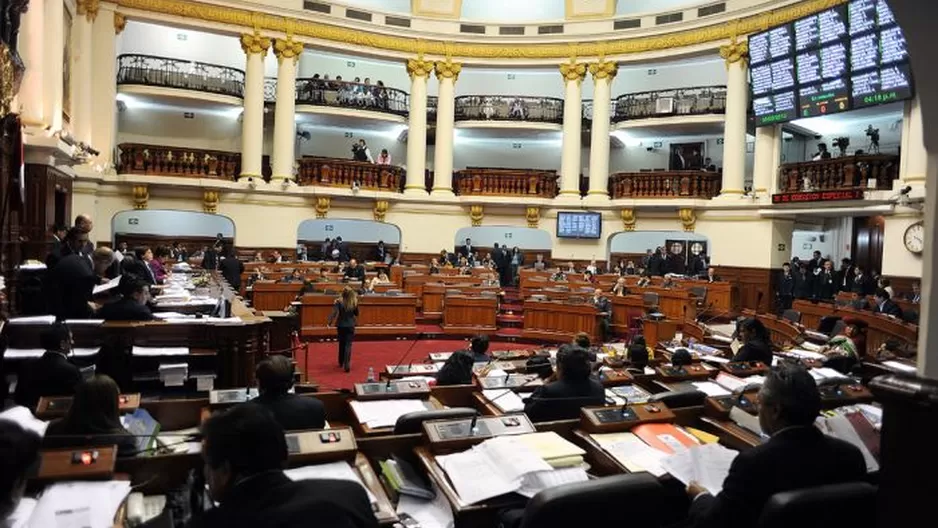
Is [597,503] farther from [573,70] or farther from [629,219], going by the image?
[573,70]

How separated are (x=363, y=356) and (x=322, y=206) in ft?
30.0

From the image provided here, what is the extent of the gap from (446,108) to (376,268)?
6042 mm

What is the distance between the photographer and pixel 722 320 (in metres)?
14.1

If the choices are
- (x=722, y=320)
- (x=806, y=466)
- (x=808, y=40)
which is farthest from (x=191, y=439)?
(x=808, y=40)

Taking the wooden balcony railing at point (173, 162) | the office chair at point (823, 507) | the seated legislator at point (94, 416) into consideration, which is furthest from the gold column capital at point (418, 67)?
the office chair at point (823, 507)

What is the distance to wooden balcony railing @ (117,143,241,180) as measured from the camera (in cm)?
1633

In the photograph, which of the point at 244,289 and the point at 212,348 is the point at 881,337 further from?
the point at 244,289

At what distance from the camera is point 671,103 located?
19.2 m

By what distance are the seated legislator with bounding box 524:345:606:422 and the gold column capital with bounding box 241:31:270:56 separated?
16.3m

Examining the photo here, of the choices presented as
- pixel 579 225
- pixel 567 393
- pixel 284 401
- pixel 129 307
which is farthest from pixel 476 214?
pixel 284 401

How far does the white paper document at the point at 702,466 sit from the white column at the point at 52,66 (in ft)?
37.5

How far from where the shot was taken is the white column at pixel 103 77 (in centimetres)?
1547

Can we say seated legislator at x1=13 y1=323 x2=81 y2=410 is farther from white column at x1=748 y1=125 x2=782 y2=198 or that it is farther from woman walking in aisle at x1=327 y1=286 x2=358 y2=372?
white column at x1=748 y1=125 x2=782 y2=198

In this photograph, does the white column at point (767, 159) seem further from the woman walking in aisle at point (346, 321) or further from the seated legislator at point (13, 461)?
the seated legislator at point (13, 461)
